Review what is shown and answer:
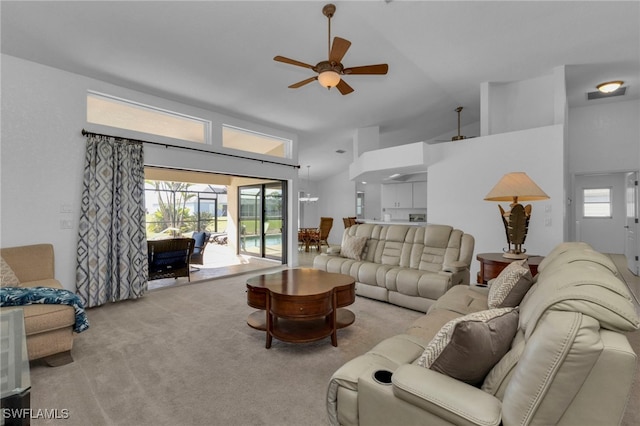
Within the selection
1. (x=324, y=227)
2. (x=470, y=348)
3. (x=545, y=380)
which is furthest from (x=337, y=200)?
(x=545, y=380)

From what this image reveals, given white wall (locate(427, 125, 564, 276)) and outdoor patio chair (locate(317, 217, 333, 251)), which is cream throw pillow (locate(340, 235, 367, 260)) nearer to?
white wall (locate(427, 125, 564, 276))

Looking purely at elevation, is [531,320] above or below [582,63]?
below

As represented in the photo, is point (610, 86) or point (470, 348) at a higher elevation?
point (610, 86)

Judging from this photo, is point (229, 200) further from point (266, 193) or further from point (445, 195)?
point (445, 195)

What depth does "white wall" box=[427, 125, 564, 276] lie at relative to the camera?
14.6ft

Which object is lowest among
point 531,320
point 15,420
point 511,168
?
point 15,420

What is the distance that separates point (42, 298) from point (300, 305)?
83.5 inches

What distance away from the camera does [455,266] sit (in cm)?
349

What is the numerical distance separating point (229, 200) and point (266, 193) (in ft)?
5.98

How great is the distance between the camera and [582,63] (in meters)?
4.25

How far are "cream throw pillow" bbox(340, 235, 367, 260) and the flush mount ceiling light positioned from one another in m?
4.65

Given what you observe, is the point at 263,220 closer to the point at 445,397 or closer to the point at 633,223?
the point at 445,397

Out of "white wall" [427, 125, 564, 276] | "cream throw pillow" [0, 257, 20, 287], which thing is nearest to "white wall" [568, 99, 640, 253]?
"white wall" [427, 125, 564, 276]

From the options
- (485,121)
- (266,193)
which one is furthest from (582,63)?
(266,193)
